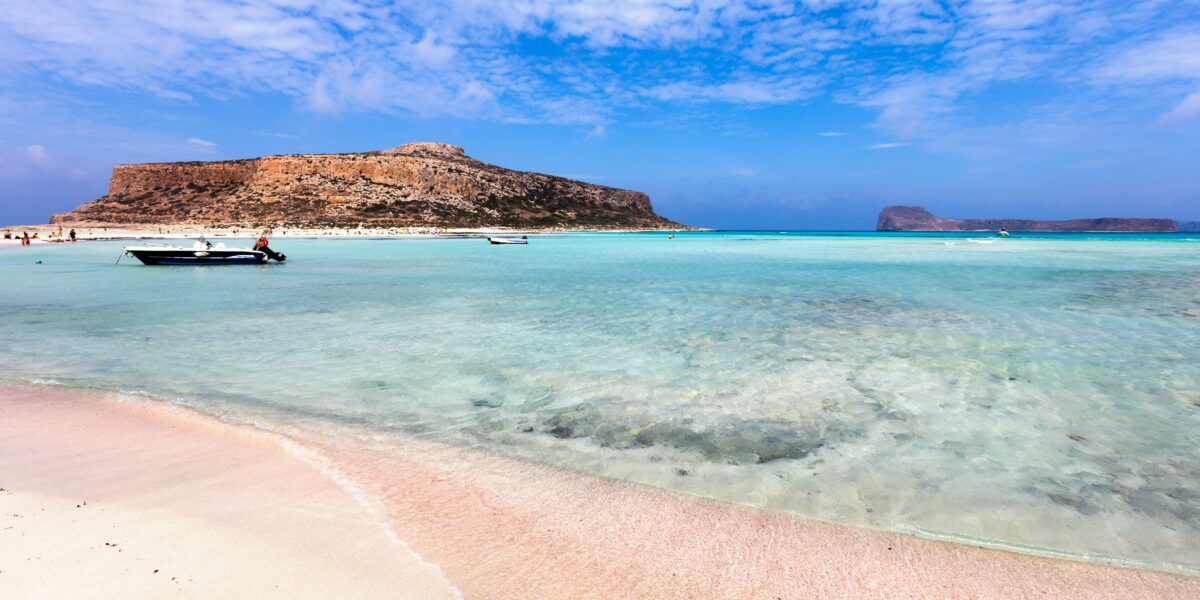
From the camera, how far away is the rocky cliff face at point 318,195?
90062mm

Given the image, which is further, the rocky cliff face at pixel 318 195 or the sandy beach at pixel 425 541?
the rocky cliff face at pixel 318 195

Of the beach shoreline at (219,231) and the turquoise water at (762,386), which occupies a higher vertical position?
the beach shoreline at (219,231)

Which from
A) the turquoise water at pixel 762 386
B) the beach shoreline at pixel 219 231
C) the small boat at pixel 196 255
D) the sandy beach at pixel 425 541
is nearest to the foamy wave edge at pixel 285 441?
the sandy beach at pixel 425 541

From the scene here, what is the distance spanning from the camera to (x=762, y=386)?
710 centimetres

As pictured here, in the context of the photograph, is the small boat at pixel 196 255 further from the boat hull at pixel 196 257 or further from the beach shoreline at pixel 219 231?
the beach shoreline at pixel 219 231

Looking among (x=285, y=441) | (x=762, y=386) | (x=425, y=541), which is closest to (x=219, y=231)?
(x=285, y=441)

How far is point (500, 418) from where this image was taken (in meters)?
5.95

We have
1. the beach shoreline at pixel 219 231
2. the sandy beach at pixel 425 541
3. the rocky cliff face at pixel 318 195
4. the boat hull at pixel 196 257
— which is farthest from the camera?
the rocky cliff face at pixel 318 195

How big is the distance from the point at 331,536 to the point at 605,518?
1.63 m

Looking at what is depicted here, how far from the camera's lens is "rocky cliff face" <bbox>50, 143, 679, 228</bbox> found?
90.1 metres

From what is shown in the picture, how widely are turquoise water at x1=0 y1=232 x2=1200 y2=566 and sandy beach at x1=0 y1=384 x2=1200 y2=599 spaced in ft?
1.36

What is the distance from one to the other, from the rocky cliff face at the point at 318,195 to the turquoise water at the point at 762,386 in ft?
268

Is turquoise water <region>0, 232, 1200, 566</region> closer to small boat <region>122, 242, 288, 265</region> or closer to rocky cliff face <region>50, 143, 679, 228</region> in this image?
small boat <region>122, 242, 288, 265</region>

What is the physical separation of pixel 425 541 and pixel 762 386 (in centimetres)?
478
